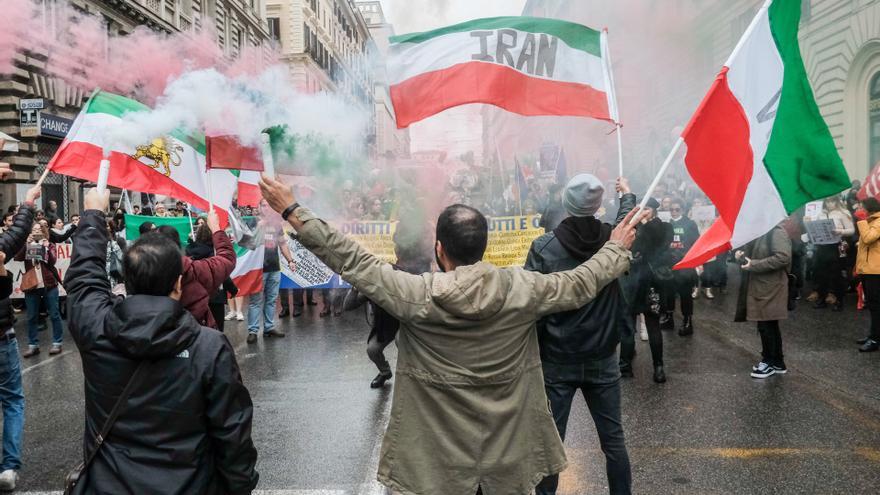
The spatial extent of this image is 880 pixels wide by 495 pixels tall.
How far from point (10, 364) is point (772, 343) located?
6701mm

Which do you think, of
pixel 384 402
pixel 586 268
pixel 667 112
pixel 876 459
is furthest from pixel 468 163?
pixel 586 268

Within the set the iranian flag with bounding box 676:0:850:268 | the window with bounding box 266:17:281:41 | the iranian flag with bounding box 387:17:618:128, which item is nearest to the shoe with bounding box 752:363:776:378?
the iranian flag with bounding box 676:0:850:268

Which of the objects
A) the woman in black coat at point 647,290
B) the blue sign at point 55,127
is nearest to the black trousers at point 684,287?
the woman in black coat at point 647,290

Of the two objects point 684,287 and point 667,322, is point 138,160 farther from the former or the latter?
point 667,322

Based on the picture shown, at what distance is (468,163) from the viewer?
17719mm

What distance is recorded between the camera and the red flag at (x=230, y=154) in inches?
166

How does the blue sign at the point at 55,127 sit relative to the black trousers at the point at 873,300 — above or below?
above

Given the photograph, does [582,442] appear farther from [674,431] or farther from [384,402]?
[384,402]

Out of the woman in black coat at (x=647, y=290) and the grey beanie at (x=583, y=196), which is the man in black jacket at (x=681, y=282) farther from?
the grey beanie at (x=583, y=196)

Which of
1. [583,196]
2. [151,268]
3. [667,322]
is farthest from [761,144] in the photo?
[667,322]

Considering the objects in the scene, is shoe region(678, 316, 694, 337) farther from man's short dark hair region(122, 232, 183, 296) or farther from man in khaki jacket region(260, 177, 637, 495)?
man's short dark hair region(122, 232, 183, 296)

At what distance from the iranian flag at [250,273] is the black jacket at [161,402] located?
7371 millimetres

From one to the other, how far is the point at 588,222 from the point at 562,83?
2040 mm

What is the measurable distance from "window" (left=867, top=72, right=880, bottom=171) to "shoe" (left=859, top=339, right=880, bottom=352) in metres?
10.00
